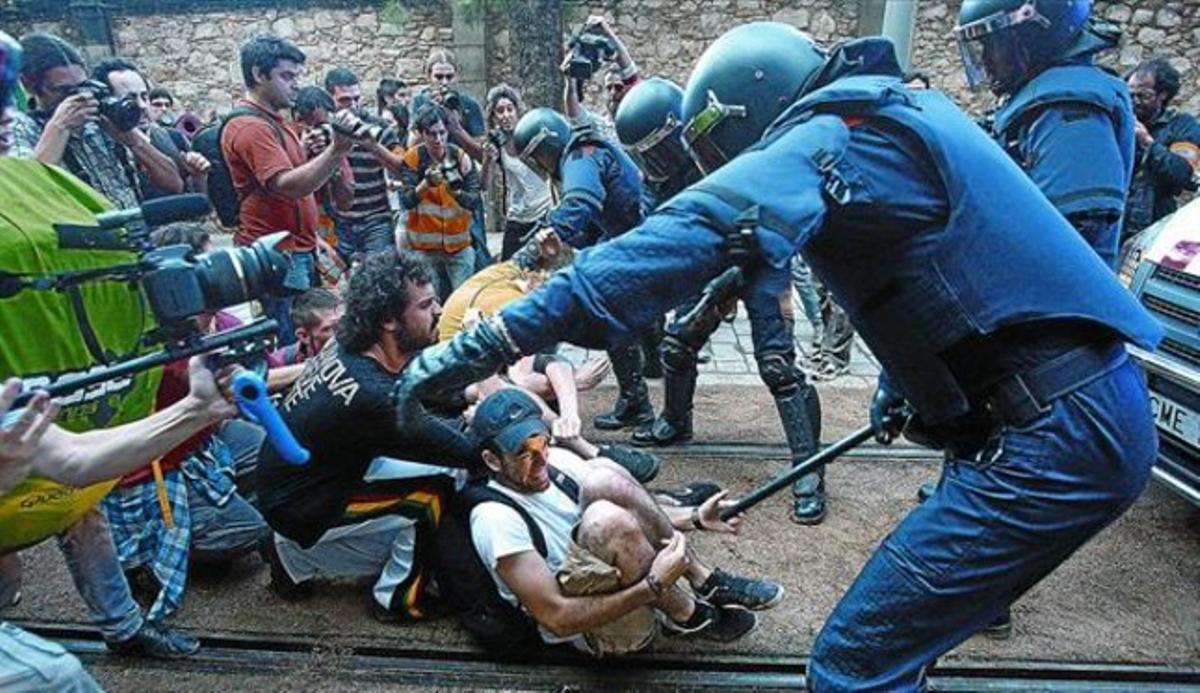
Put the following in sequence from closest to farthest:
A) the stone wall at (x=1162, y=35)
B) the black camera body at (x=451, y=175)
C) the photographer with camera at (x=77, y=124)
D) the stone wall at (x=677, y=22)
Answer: the photographer with camera at (x=77, y=124), the black camera body at (x=451, y=175), the stone wall at (x=1162, y=35), the stone wall at (x=677, y=22)

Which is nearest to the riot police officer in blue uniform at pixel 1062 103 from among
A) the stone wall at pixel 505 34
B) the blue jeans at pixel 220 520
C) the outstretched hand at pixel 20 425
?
the outstretched hand at pixel 20 425

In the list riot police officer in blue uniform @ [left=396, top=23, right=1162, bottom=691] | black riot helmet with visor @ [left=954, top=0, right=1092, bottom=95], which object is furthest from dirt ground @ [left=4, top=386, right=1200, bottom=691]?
black riot helmet with visor @ [left=954, top=0, right=1092, bottom=95]

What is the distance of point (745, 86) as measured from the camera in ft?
5.57

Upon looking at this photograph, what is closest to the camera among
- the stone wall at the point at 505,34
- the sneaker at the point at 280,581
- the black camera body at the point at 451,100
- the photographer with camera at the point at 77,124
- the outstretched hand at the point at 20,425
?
the outstretched hand at the point at 20,425

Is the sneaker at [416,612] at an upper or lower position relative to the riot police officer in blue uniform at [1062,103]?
lower

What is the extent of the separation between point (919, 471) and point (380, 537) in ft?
8.79

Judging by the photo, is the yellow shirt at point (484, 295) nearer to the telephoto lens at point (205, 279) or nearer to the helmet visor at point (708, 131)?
the telephoto lens at point (205, 279)

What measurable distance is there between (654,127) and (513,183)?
2547mm

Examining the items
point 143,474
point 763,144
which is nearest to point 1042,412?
point 763,144

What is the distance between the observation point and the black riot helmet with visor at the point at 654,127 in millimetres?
3482

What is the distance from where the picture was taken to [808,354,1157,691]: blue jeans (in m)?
1.57

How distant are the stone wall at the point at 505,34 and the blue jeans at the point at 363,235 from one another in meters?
4.92

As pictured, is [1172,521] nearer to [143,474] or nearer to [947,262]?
[947,262]

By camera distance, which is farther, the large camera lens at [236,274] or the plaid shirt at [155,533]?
the plaid shirt at [155,533]
